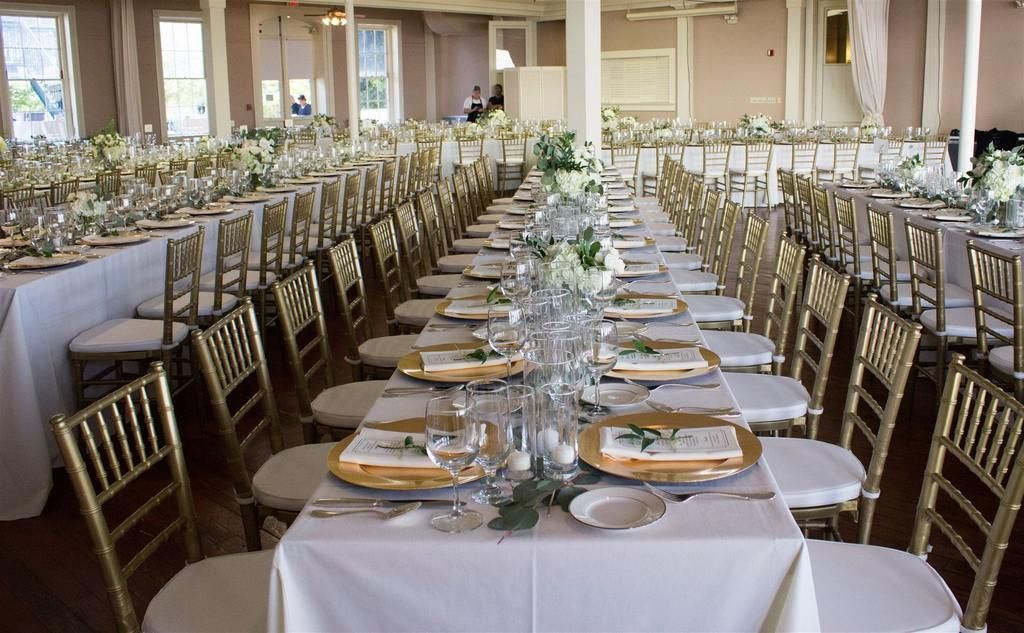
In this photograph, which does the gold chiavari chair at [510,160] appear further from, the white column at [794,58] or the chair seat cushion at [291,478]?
the chair seat cushion at [291,478]

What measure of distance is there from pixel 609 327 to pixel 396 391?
59cm

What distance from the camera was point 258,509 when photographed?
8.64 feet

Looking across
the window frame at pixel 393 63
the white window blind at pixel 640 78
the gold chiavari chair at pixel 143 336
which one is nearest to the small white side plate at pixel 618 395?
the gold chiavari chair at pixel 143 336

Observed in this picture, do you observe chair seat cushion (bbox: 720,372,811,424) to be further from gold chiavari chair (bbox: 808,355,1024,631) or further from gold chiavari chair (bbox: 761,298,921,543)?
gold chiavari chair (bbox: 808,355,1024,631)

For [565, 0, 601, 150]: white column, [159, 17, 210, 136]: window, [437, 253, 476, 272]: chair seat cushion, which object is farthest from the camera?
[159, 17, 210, 136]: window

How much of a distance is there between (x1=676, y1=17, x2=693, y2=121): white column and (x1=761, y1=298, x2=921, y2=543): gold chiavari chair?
15.9 metres

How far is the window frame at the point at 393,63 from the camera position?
1922cm

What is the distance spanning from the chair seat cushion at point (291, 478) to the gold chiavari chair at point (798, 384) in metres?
1.33

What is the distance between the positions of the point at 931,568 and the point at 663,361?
85 cm

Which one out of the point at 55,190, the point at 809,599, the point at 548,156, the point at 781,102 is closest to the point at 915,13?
the point at 781,102

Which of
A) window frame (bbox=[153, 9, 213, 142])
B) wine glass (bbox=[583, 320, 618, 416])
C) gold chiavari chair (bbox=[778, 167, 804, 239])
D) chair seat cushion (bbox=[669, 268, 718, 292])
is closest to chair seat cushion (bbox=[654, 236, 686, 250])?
chair seat cushion (bbox=[669, 268, 718, 292])

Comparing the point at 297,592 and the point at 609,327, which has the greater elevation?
the point at 609,327

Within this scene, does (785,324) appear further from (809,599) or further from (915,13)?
(915,13)

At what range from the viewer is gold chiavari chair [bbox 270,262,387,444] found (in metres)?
3.10
